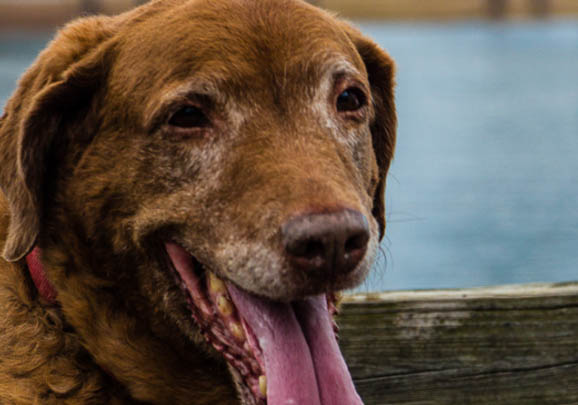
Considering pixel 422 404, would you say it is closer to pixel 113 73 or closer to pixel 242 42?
pixel 242 42

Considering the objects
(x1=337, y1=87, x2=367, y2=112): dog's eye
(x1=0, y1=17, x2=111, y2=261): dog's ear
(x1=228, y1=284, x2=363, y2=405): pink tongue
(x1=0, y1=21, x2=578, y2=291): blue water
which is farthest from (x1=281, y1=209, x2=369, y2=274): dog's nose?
(x1=0, y1=17, x2=111, y2=261): dog's ear

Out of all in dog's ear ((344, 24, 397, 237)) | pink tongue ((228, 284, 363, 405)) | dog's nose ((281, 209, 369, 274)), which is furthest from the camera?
dog's ear ((344, 24, 397, 237))

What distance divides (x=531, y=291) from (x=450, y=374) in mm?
417

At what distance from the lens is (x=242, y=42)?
289 centimetres

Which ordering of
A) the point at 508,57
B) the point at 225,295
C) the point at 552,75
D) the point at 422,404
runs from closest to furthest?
the point at 225,295, the point at 422,404, the point at 552,75, the point at 508,57

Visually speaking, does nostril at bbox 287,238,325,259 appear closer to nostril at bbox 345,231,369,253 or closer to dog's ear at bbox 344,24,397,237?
nostril at bbox 345,231,369,253

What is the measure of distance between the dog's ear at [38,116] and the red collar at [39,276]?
0.13m

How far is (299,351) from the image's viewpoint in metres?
2.58

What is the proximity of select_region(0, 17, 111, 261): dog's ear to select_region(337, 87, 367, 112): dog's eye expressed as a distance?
2.86 feet

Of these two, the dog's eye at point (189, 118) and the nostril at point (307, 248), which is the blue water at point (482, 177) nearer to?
the nostril at point (307, 248)

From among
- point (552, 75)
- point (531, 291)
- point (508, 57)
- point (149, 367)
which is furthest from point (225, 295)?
point (508, 57)

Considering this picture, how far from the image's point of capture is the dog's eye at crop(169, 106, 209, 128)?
9.39 ft

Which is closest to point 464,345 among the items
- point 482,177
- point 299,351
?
point 299,351

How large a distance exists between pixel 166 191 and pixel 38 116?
518 millimetres
